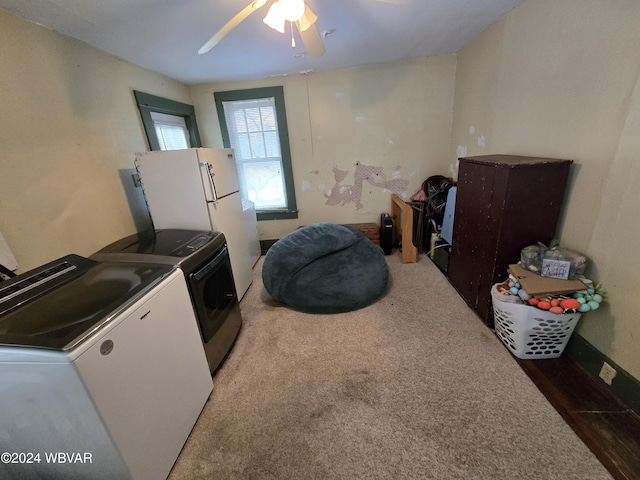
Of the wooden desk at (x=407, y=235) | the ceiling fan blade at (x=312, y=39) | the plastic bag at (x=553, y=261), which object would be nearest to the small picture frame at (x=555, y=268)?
the plastic bag at (x=553, y=261)

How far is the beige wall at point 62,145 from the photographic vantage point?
1.39m

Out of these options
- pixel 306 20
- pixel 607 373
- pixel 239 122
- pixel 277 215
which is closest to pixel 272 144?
pixel 239 122

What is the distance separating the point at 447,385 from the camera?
1487 millimetres

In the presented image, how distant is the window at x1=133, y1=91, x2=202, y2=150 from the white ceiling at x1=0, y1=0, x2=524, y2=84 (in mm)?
308

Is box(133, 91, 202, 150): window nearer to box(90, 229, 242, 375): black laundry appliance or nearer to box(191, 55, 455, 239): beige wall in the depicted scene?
Result: box(191, 55, 455, 239): beige wall

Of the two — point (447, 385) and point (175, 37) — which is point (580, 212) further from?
point (175, 37)

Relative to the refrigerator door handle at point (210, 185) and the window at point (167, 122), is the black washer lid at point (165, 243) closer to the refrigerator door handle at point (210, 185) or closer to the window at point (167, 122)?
the refrigerator door handle at point (210, 185)

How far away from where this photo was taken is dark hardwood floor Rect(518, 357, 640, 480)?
1097 millimetres

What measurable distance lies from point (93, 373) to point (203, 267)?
788 mm

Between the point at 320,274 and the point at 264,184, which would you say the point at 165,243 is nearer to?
the point at 320,274

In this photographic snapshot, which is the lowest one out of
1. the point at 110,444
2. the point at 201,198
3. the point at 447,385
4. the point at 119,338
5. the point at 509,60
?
the point at 447,385

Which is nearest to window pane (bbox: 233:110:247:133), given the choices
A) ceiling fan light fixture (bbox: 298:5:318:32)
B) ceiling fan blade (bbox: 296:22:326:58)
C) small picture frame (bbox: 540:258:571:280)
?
ceiling fan blade (bbox: 296:22:326:58)

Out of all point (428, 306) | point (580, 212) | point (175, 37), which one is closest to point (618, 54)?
point (580, 212)

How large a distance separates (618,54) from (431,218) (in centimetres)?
190
